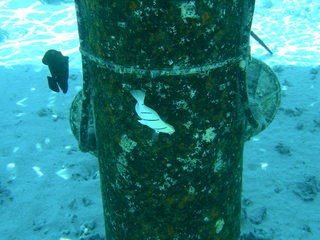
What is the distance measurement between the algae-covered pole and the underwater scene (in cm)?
10

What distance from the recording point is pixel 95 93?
5.47 ft

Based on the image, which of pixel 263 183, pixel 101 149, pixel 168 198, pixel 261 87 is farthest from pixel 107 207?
pixel 263 183

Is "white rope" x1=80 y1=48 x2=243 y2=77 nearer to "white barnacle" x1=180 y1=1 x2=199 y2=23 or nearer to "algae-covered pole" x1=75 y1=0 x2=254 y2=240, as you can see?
"algae-covered pole" x1=75 y1=0 x2=254 y2=240

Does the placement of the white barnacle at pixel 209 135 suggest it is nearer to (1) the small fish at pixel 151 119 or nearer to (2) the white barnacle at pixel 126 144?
(1) the small fish at pixel 151 119

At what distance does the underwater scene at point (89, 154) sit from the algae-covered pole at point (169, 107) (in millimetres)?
100

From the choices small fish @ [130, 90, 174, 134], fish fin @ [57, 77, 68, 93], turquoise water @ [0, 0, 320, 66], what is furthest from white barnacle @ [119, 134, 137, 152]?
turquoise water @ [0, 0, 320, 66]

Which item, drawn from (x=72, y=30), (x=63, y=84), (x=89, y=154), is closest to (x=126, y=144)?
(x=63, y=84)

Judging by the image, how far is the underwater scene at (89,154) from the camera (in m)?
2.66

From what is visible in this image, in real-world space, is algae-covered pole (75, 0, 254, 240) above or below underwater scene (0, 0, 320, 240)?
above

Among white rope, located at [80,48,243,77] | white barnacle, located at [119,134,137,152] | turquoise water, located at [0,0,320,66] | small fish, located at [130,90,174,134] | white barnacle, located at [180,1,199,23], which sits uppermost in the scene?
white barnacle, located at [180,1,199,23]

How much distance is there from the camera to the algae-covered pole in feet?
4.25

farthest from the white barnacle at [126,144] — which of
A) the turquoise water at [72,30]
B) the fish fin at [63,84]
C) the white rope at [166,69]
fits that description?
the turquoise water at [72,30]

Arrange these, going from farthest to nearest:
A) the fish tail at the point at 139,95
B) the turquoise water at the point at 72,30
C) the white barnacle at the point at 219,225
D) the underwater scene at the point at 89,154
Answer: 1. the turquoise water at the point at 72,30
2. the underwater scene at the point at 89,154
3. the white barnacle at the point at 219,225
4. the fish tail at the point at 139,95

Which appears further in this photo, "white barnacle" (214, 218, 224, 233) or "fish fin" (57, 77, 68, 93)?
"fish fin" (57, 77, 68, 93)
